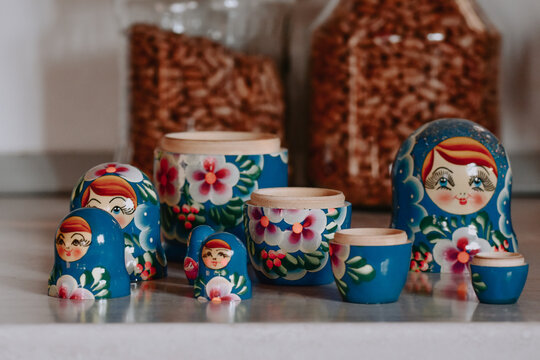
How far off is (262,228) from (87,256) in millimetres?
141

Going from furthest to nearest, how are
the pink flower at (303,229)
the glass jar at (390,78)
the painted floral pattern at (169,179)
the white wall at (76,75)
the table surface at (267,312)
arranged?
the white wall at (76,75)
the glass jar at (390,78)
the painted floral pattern at (169,179)
the pink flower at (303,229)
the table surface at (267,312)

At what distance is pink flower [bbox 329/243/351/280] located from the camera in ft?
2.01

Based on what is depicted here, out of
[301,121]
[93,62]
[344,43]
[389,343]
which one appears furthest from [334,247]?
[93,62]

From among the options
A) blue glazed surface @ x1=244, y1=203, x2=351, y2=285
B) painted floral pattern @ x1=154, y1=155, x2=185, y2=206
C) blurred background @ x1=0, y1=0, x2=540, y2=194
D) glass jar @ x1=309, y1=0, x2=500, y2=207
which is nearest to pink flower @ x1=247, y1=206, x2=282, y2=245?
blue glazed surface @ x1=244, y1=203, x2=351, y2=285

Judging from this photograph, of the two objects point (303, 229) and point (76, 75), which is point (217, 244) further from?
point (76, 75)

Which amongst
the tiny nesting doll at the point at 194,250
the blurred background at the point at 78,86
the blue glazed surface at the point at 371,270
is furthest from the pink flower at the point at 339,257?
the blurred background at the point at 78,86

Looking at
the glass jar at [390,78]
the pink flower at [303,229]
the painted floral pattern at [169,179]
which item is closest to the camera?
the pink flower at [303,229]

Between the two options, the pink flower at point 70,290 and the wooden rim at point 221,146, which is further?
the wooden rim at point 221,146

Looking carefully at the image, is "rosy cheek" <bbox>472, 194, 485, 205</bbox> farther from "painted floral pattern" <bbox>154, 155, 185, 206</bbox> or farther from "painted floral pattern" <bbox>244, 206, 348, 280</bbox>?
"painted floral pattern" <bbox>154, 155, 185, 206</bbox>

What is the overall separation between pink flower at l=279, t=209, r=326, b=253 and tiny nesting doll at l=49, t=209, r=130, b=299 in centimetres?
13

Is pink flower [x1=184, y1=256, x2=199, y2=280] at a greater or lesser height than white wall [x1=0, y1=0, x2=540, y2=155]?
lesser

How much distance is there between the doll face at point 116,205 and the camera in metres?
0.69

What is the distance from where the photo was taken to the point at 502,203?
730 mm

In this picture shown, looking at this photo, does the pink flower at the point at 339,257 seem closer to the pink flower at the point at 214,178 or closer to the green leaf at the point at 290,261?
the green leaf at the point at 290,261
